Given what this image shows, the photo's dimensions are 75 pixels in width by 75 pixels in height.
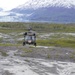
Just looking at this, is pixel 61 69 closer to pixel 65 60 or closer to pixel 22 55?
pixel 65 60

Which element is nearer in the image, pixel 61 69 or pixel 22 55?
pixel 61 69

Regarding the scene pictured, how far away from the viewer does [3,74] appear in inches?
1001

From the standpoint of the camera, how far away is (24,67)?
98.9ft

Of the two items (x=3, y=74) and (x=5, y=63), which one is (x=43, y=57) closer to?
(x=5, y=63)

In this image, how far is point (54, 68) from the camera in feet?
98.7

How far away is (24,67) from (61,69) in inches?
159

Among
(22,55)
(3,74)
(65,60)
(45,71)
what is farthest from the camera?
(22,55)

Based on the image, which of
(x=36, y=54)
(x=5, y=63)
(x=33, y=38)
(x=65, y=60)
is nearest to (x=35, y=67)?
(x=5, y=63)

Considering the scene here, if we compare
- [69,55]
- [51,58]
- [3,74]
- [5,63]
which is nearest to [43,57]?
[51,58]

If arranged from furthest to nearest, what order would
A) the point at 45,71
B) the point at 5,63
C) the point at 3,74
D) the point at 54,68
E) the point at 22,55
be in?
the point at 22,55
the point at 5,63
the point at 54,68
the point at 45,71
the point at 3,74

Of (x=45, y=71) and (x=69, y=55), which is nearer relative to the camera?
(x=45, y=71)

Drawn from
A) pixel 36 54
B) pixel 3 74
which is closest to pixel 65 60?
pixel 36 54

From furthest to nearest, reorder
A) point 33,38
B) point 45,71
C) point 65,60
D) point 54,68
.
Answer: point 33,38 < point 65,60 < point 54,68 < point 45,71

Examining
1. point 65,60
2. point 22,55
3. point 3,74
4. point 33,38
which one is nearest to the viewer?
point 3,74
